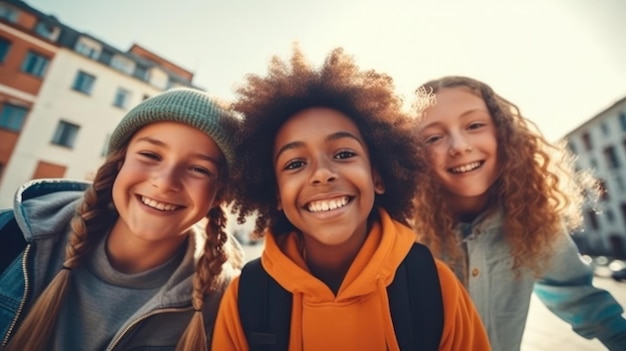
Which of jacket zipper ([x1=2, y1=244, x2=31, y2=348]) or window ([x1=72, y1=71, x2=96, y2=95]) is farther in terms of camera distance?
window ([x1=72, y1=71, x2=96, y2=95])

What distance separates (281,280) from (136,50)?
2493cm

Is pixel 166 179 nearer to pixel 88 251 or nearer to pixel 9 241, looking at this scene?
pixel 88 251

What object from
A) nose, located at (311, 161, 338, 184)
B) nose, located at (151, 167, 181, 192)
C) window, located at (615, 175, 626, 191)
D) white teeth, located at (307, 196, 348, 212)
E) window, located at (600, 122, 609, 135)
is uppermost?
window, located at (600, 122, 609, 135)

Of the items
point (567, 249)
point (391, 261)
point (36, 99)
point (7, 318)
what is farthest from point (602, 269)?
point (36, 99)

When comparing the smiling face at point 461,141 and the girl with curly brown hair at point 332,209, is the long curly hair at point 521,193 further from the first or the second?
the girl with curly brown hair at point 332,209

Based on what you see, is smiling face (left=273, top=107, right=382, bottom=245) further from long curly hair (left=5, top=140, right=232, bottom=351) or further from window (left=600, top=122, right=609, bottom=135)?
window (left=600, top=122, right=609, bottom=135)

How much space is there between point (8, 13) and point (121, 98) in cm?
596

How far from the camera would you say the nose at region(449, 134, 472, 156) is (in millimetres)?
2135

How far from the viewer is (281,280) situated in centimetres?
161

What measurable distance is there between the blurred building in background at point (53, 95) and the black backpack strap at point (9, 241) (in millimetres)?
14439

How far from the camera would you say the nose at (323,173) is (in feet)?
5.32

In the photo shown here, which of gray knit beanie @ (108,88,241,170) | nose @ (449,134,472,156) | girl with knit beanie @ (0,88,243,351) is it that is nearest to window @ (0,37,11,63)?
girl with knit beanie @ (0,88,243,351)

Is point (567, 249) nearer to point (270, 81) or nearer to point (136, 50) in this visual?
point (270, 81)

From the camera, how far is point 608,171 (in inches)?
1006
